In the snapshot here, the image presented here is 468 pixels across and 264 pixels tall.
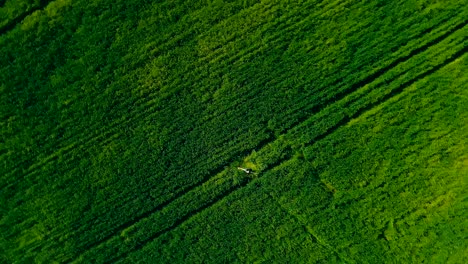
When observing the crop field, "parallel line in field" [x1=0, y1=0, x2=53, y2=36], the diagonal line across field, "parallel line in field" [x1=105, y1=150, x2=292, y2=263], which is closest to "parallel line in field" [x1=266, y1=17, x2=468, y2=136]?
the crop field

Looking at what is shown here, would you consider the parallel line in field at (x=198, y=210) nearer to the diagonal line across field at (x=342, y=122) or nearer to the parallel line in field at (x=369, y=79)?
the diagonal line across field at (x=342, y=122)

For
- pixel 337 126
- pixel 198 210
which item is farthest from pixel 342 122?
pixel 198 210

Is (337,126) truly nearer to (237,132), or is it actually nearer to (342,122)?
(342,122)

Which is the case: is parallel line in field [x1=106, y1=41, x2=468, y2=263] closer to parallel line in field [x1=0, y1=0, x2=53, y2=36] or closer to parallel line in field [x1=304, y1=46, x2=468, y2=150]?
parallel line in field [x1=304, y1=46, x2=468, y2=150]

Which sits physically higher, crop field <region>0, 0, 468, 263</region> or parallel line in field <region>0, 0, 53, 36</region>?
parallel line in field <region>0, 0, 53, 36</region>

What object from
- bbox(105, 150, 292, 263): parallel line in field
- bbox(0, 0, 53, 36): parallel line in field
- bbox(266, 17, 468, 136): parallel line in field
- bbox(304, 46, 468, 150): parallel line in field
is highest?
bbox(0, 0, 53, 36): parallel line in field

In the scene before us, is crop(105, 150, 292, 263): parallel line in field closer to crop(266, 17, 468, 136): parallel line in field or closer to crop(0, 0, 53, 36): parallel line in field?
crop(266, 17, 468, 136): parallel line in field

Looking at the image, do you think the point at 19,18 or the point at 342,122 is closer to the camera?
the point at 19,18

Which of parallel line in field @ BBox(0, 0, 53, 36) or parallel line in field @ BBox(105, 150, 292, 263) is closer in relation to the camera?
parallel line in field @ BBox(0, 0, 53, 36)

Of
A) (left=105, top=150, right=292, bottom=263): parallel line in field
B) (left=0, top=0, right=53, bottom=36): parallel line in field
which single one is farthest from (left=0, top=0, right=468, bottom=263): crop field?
(left=0, top=0, right=53, bottom=36): parallel line in field
